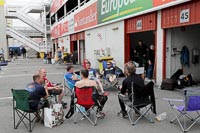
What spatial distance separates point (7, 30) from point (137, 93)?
32.0 metres

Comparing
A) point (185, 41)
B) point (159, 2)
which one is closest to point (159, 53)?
point (185, 41)

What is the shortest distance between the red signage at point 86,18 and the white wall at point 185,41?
24.4 ft

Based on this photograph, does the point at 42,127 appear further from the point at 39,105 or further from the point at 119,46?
the point at 119,46

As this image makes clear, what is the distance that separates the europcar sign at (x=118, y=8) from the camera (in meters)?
10.1

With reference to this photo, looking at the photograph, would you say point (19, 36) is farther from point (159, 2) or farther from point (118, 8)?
point (159, 2)

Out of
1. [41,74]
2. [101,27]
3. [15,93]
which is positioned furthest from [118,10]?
[15,93]

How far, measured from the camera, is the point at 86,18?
1855 cm

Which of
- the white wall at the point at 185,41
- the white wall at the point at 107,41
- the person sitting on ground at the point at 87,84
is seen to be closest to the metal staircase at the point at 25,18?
the white wall at the point at 107,41

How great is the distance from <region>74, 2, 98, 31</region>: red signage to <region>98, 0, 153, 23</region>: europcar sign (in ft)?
3.82

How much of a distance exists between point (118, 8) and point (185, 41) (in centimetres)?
393

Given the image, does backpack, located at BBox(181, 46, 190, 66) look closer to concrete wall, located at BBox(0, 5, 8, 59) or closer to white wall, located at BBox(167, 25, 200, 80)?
white wall, located at BBox(167, 25, 200, 80)

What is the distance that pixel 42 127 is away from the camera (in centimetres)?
516

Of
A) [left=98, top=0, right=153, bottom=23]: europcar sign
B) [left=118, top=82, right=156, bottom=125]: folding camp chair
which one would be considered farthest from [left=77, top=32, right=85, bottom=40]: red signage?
[left=118, top=82, right=156, bottom=125]: folding camp chair

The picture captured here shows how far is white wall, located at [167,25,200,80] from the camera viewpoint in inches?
372
